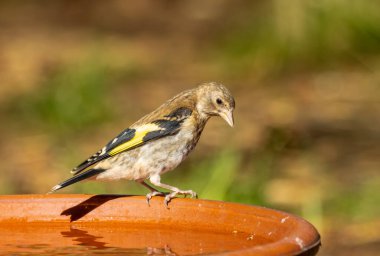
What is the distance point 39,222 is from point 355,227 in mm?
4149

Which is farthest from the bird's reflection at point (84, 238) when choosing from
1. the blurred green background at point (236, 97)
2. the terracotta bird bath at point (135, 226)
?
the blurred green background at point (236, 97)

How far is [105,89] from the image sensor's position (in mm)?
12805

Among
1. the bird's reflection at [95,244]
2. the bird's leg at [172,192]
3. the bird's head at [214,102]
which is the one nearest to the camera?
the bird's reflection at [95,244]

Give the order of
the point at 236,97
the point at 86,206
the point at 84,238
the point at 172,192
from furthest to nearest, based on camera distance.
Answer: the point at 236,97
the point at 172,192
the point at 86,206
the point at 84,238

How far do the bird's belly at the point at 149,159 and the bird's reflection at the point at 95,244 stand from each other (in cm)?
125

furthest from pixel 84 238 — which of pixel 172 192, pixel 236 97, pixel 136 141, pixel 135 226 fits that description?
pixel 236 97

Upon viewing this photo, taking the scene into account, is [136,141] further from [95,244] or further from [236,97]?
[236,97]

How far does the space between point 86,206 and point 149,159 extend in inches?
48.8

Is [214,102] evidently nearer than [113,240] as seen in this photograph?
No

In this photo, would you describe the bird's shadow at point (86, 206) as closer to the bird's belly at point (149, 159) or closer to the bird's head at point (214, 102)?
the bird's belly at point (149, 159)

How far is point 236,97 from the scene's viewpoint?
1329cm

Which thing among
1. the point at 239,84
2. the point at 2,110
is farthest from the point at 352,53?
the point at 2,110

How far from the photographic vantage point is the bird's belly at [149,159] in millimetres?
6543

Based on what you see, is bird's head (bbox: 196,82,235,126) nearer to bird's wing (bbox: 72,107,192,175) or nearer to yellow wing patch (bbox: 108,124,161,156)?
bird's wing (bbox: 72,107,192,175)
